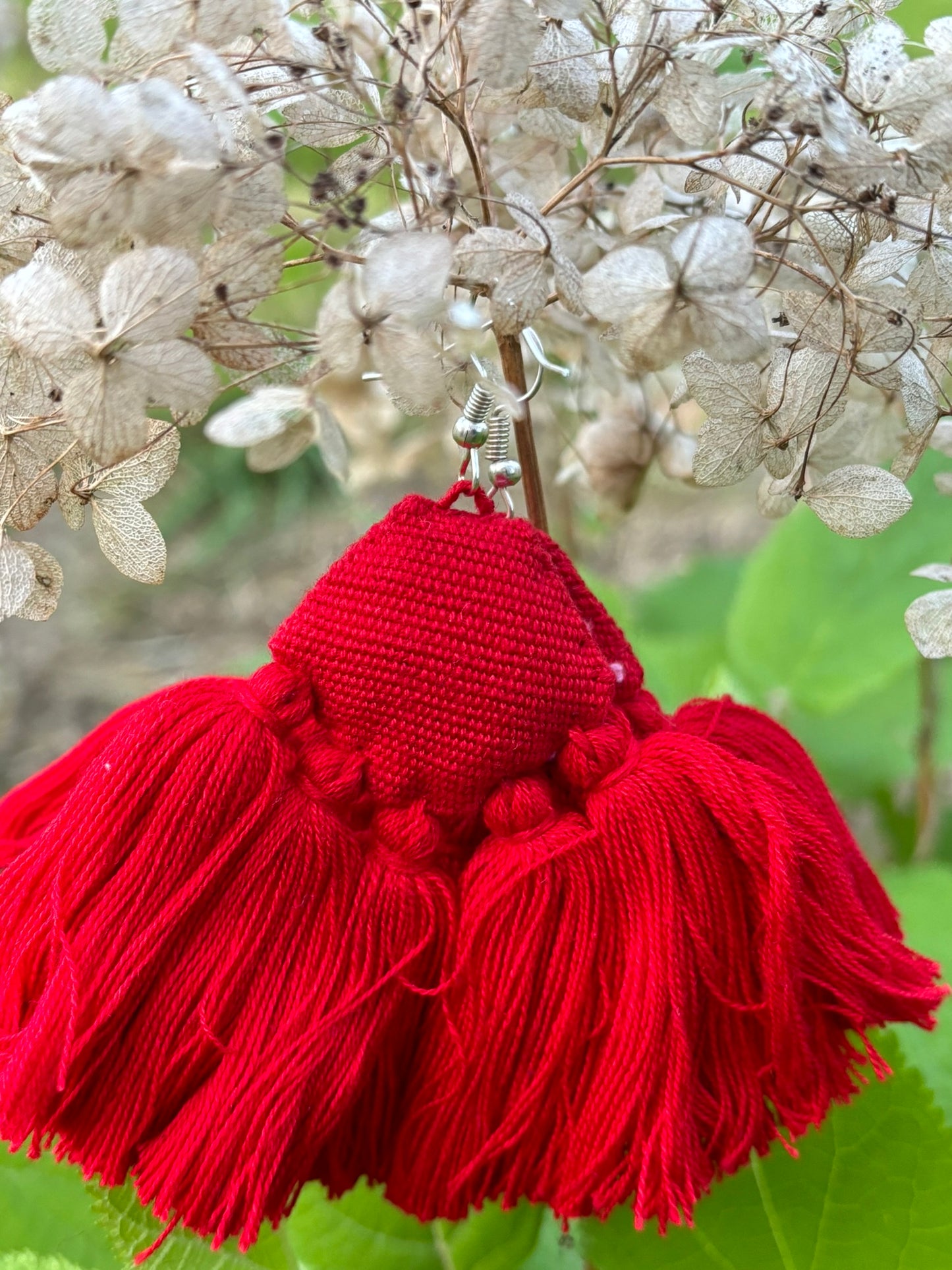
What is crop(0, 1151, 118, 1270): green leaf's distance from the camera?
0.38 m

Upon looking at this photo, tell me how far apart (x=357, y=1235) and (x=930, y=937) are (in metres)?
0.33

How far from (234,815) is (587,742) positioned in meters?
0.09

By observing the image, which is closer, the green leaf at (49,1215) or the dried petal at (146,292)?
the dried petal at (146,292)

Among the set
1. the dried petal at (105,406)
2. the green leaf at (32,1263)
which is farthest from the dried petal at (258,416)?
the green leaf at (32,1263)

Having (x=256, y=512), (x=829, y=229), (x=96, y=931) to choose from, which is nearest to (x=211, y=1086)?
(x=96, y=931)

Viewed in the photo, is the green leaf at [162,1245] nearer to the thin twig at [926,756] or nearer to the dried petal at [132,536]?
the dried petal at [132,536]

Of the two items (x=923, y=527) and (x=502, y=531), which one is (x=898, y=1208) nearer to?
(x=502, y=531)

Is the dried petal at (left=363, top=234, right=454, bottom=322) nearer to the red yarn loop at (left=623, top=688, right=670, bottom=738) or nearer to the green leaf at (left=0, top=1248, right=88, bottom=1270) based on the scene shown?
the red yarn loop at (left=623, top=688, right=670, bottom=738)

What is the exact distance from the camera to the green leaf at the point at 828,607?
2.19 ft

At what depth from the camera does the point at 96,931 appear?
27 centimetres

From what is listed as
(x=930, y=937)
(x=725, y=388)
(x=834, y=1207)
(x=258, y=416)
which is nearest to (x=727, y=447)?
(x=725, y=388)

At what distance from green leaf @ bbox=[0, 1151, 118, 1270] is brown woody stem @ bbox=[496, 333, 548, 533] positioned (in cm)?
28

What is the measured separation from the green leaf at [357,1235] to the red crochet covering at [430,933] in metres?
0.10

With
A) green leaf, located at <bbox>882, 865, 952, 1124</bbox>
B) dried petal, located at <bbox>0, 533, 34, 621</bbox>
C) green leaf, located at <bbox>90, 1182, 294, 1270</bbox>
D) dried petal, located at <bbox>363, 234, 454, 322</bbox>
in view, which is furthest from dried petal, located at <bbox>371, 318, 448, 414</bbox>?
green leaf, located at <bbox>882, 865, 952, 1124</bbox>
